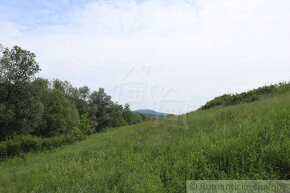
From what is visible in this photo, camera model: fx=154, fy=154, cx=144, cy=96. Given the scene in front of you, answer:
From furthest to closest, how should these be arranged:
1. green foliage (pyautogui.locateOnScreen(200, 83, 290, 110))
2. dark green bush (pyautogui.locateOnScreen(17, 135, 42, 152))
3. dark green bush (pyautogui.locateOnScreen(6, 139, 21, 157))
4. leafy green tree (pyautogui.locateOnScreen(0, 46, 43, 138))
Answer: leafy green tree (pyautogui.locateOnScreen(0, 46, 43, 138)) < green foliage (pyautogui.locateOnScreen(200, 83, 290, 110)) < dark green bush (pyautogui.locateOnScreen(17, 135, 42, 152)) < dark green bush (pyautogui.locateOnScreen(6, 139, 21, 157))

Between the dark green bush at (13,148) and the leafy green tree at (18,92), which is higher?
the leafy green tree at (18,92)

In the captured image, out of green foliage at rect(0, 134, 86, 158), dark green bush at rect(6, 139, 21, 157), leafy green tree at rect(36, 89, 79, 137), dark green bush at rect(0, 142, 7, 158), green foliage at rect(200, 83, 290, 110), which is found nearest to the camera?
dark green bush at rect(0, 142, 7, 158)

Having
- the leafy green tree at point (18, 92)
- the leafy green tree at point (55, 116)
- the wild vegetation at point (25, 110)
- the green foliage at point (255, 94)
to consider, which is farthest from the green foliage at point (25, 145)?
the leafy green tree at point (55, 116)

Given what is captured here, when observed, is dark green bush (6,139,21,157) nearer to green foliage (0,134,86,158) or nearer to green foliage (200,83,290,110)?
green foliage (0,134,86,158)

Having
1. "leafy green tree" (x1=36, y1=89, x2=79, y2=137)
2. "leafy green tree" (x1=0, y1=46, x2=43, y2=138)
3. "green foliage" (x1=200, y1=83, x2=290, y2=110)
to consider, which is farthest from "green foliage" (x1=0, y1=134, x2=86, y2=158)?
"leafy green tree" (x1=36, y1=89, x2=79, y2=137)

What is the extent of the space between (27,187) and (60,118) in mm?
30145

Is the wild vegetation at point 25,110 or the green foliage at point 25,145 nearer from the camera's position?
the green foliage at point 25,145

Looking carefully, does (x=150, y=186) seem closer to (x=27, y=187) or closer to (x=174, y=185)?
(x=174, y=185)

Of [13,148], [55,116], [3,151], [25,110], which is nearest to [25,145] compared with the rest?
[13,148]

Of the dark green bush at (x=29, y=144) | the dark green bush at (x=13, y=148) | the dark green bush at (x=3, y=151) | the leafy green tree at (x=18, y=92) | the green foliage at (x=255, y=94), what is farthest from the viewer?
the leafy green tree at (x=18, y=92)

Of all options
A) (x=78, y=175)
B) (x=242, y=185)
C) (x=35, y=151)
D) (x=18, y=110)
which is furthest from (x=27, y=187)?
(x=18, y=110)

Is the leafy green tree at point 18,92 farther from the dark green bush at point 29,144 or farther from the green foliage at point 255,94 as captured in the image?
the green foliage at point 255,94

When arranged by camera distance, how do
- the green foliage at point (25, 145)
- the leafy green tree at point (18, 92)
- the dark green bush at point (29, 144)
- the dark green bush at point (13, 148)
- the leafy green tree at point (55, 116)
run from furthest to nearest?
the leafy green tree at point (55, 116) → the leafy green tree at point (18, 92) → the dark green bush at point (29, 144) → the dark green bush at point (13, 148) → the green foliage at point (25, 145)

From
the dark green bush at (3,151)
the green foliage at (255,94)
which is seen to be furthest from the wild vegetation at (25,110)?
the green foliage at (255,94)
